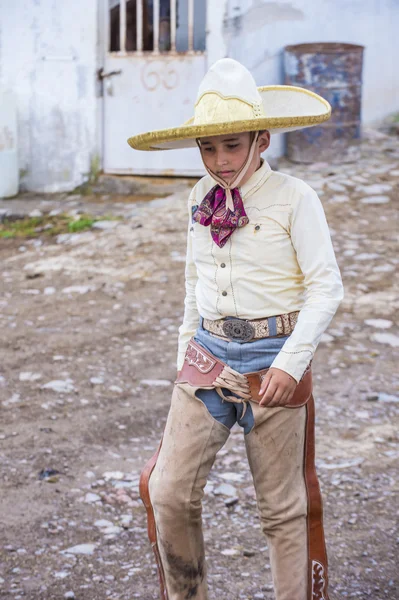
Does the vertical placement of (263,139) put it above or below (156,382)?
above

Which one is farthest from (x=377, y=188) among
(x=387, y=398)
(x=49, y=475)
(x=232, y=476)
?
(x=49, y=475)

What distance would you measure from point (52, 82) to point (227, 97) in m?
7.21

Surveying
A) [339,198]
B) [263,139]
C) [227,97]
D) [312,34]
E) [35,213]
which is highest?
[312,34]

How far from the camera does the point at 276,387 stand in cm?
227

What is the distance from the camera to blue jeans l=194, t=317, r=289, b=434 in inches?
95.4

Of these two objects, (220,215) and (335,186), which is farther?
(335,186)

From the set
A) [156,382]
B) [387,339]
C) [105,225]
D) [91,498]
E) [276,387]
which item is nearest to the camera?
[276,387]

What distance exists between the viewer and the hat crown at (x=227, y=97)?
240 centimetres

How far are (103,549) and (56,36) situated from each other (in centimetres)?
709

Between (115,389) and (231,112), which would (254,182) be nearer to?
(231,112)

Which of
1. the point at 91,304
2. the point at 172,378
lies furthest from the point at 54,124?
the point at 172,378

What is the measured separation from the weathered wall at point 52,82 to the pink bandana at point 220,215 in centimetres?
695

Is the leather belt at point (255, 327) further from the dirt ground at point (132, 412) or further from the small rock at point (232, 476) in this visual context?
the small rock at point (232, 476)

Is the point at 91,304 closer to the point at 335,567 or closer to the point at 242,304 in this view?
the point at 335,567
